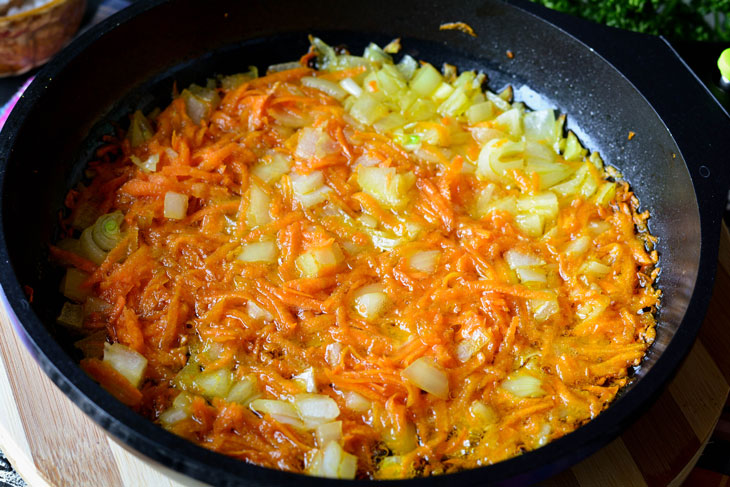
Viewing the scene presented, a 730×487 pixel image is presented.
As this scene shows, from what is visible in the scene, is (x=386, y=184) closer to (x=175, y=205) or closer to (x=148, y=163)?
(x=175, y=205)

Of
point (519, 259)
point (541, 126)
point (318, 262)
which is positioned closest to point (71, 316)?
point (318, 262)

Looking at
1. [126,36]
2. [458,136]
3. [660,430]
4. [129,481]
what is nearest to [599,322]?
[660,430]

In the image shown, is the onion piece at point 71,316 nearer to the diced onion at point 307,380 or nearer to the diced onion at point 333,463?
the diced onion at point 307,380

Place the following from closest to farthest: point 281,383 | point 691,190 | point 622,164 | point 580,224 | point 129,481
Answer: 1. point 129,481
2. point 281,383
3. point 691,190
4. point 580,224
5. point 622,164

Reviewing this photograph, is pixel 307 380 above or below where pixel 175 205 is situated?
below

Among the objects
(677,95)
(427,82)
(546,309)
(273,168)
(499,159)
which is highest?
(677,95)

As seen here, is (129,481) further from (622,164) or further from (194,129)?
(622,164)
